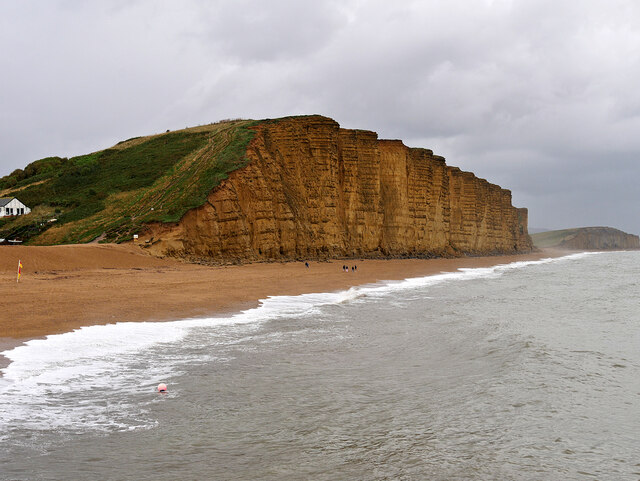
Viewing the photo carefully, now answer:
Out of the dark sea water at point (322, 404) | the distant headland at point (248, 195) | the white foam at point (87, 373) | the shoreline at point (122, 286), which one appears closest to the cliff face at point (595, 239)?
the distant headland at point (248, 195)

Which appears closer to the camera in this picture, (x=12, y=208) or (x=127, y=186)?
(x=127, y=186)

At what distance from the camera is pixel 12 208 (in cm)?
4616

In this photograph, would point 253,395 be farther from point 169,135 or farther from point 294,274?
point 169,135

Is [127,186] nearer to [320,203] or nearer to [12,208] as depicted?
[12,208]

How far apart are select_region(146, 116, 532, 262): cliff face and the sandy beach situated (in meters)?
3.13

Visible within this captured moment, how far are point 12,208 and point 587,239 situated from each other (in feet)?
619

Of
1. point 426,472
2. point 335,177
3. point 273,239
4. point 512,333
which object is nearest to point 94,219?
point 273,239

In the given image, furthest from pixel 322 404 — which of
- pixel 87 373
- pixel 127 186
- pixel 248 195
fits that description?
pixel 127 186

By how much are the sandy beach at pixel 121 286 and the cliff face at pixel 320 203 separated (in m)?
Result: 3.13

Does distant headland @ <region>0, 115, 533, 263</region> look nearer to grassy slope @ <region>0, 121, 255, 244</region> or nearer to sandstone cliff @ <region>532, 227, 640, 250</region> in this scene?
grassy slope @ <region>0, 121, 255, 244</region>

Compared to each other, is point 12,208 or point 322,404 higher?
point 12,208

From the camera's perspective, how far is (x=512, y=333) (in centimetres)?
1340

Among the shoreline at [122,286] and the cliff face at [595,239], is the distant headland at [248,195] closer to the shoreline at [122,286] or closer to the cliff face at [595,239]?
the shoreline at [122,286]

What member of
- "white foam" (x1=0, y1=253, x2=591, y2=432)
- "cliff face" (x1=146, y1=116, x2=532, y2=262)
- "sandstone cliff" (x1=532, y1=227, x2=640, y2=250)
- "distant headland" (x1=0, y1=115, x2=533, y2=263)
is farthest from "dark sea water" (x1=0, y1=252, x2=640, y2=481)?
"sandstone cliff" (x1=532, y1=227, x2=640, y2=250)
